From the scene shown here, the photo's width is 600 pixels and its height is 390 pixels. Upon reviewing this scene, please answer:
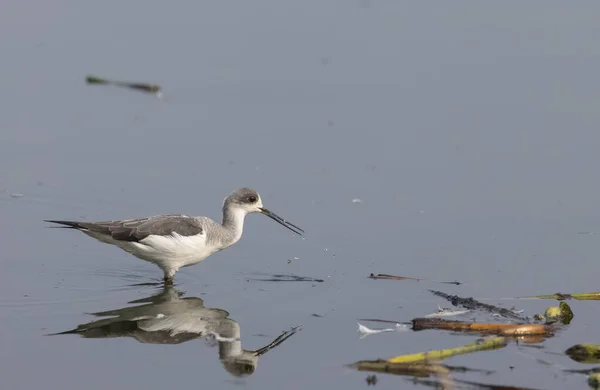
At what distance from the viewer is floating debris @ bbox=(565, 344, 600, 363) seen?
9.62 m

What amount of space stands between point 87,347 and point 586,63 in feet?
35.4

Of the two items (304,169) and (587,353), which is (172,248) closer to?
(304,169)

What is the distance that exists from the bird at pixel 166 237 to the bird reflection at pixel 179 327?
59cm

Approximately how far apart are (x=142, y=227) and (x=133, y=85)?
18.7 ft

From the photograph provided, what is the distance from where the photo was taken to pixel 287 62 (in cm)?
1814

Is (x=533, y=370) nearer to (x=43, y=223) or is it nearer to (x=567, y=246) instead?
(x=567, y=246)

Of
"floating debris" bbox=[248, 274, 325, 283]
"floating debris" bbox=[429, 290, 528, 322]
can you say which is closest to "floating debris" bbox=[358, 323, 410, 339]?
"floating debris" bbox=[429, 290, 528, 322]

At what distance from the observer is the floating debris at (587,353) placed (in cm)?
962

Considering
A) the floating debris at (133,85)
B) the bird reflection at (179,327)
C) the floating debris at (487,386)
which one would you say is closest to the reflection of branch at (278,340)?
the bird reflection at (179,327)

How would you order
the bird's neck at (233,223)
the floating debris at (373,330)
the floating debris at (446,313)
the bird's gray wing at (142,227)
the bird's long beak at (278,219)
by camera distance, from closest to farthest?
the floating debris at (373,330), the floating debris at (446,313), the bird's gray wing at (142,227), the bird's neck at (233,223), the bird's long beak at (278,219)

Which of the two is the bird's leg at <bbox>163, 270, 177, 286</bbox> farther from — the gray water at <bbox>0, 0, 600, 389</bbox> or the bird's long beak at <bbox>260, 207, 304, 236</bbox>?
the bird's long beak at <bbox>260, 207, 304, 236</bbox>

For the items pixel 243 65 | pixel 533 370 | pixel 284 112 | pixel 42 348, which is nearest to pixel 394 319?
pixel 533 370

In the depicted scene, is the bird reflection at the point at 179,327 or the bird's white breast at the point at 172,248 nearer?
the bird reflection at the point at 179,327

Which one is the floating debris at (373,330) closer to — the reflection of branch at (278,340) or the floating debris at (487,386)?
the reflection of branch at (278,340)
